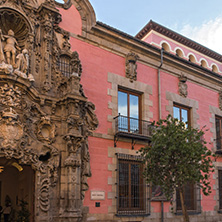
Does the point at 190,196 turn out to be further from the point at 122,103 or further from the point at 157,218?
the point at 122,103

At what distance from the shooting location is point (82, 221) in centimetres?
1158

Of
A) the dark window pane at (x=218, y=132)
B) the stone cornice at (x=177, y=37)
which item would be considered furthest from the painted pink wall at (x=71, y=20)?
the dark window pane at (x=218, y=132)

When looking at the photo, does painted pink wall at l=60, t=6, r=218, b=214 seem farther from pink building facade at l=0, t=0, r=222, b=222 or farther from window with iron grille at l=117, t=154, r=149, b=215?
window with iron grille at l=117, t=154, r=149, b=215

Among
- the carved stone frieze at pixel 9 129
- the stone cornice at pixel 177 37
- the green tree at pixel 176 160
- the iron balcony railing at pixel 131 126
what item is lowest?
the green tree at pixel 176 160

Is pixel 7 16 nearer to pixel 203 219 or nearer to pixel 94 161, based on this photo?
pixel 94 161

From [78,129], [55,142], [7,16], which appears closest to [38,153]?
[55,142]

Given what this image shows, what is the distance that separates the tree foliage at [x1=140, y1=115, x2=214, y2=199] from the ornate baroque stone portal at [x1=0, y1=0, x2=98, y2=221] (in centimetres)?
243

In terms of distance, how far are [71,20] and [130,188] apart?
22.4ft

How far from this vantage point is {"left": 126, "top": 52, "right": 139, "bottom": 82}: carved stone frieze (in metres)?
14.5

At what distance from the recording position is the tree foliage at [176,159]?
10.4 m

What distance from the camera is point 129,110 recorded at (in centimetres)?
1434

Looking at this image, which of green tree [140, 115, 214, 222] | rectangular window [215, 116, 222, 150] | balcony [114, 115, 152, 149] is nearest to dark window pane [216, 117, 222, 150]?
rectangular window [215, 116, 222, 150]

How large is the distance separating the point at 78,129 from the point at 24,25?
13.0 ft

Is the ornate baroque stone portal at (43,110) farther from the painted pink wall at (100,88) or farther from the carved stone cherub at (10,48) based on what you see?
the painted pink wall at (100,88)
